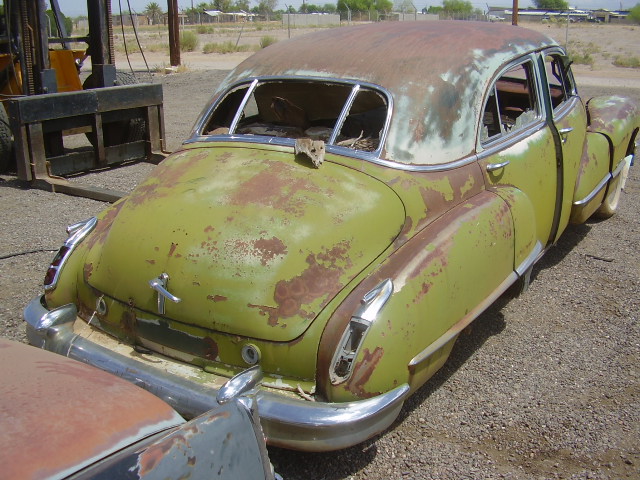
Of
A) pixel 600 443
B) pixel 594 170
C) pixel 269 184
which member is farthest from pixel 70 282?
pixel 594 170

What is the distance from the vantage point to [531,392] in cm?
346

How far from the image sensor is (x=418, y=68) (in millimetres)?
3709

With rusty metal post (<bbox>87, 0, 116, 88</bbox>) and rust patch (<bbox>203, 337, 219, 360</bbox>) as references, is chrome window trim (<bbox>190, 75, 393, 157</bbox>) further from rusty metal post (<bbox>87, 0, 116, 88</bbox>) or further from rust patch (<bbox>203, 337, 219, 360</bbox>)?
rusty metal post (<bbox>87, 0, 116, 88</bbox>)

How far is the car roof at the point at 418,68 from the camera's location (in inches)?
140

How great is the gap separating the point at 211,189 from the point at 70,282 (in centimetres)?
85

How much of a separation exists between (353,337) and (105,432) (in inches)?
45.5

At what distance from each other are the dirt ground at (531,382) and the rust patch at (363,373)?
1.53 ft

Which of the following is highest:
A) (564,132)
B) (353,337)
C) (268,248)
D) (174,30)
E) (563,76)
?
(174,30)

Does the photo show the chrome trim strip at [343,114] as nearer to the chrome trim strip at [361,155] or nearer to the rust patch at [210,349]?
the chrome trim strip at [361,155]

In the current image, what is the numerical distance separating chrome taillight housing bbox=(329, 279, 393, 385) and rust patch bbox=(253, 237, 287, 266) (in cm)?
42

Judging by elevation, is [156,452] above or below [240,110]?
below

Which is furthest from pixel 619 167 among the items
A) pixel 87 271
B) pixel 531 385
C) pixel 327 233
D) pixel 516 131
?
pixel 87 271

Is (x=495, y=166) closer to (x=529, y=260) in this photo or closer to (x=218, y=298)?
(x=529, y=260)

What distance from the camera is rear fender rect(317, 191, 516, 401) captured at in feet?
8.80
